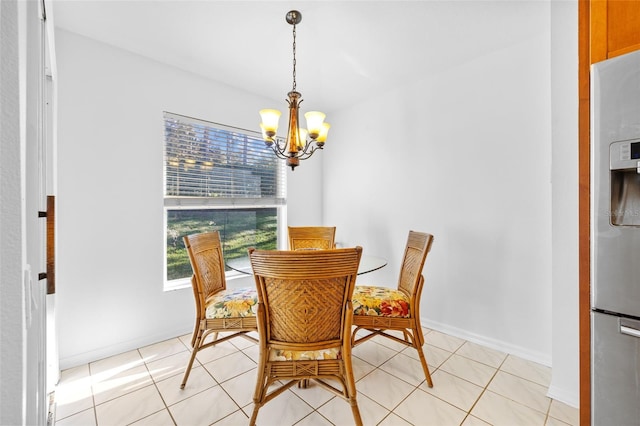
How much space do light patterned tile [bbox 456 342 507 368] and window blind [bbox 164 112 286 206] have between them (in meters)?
2.40

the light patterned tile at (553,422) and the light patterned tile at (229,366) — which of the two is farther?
the light patterned tile at (229,366)

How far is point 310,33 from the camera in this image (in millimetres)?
2170

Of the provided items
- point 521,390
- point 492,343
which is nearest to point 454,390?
point 521,390

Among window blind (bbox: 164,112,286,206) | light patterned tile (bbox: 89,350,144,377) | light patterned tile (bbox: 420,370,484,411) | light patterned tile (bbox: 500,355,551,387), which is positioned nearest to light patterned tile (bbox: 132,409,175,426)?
light patterned tile (bbox: 89,350,144,377)

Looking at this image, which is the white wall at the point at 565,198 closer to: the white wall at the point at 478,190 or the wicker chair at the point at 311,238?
the white wall at the point at 478,190

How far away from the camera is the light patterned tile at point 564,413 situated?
1583 millimetres

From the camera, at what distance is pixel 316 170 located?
3832 mm

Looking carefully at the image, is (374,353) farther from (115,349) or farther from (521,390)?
(115,349)

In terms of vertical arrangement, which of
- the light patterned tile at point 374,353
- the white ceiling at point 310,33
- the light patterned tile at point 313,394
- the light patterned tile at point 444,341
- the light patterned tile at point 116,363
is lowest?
the light patterned tile at point 444,341

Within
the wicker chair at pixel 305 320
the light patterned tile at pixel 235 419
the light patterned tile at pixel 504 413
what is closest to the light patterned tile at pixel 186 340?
the light patterned tile at pixel 235 419

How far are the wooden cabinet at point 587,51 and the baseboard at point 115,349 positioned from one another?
281cm

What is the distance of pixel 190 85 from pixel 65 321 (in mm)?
2213

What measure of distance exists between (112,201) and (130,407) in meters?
1.49

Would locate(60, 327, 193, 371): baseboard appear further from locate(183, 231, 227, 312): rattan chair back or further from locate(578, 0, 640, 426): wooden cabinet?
locate(578, 0, 640, 426): wooden cabinet
